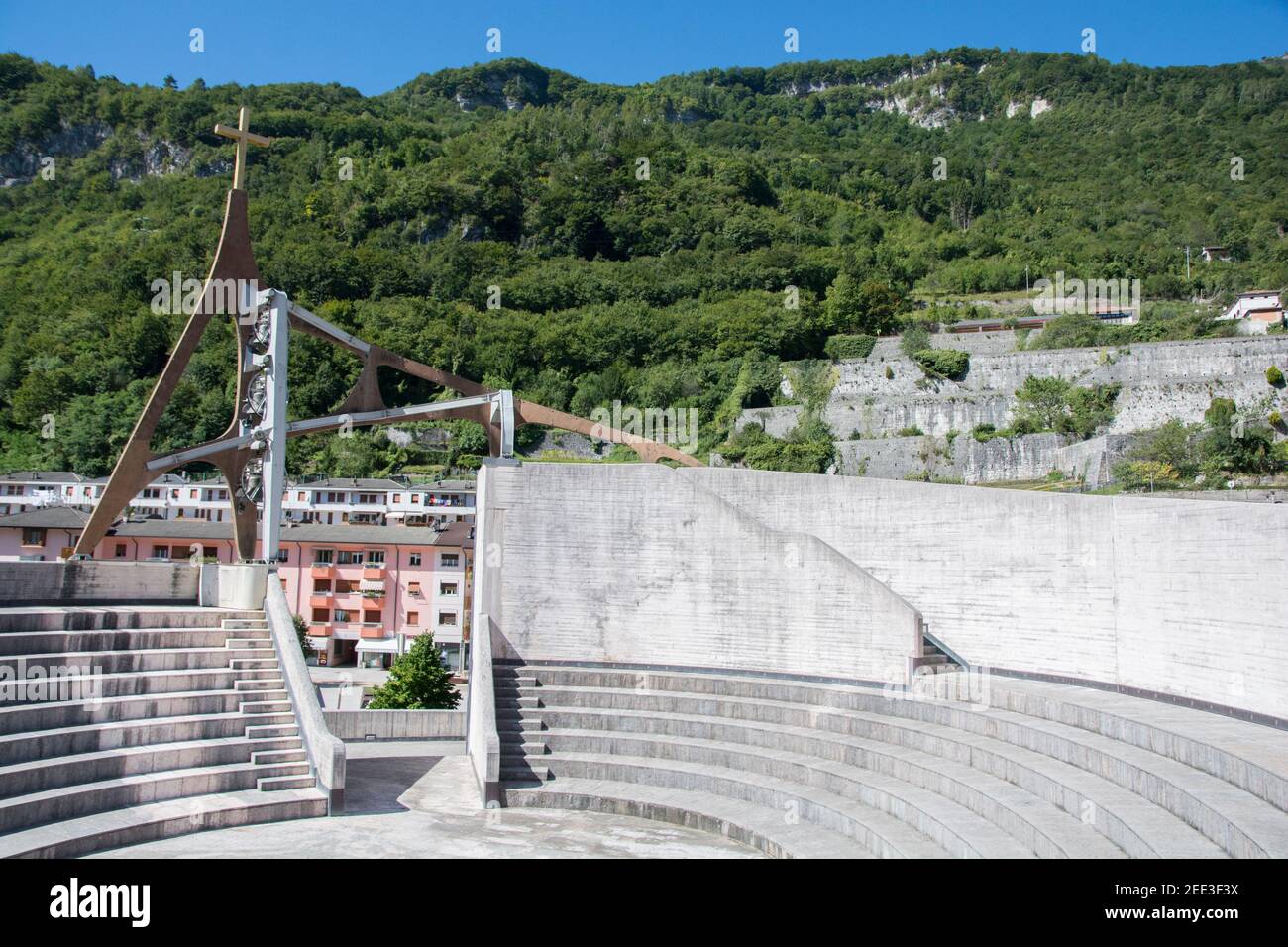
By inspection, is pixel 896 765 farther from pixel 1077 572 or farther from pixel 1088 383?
pixel 1088 383

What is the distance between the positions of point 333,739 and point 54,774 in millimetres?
2479

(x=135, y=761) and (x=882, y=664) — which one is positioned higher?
(x=882, y=664)

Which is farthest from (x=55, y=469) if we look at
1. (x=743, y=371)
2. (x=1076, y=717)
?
(x=1076, y=717)

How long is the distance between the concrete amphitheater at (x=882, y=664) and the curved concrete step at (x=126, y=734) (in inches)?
100

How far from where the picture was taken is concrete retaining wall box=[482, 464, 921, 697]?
13.6 metres

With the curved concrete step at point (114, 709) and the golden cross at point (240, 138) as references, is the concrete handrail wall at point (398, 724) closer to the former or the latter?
the curved concrete step at point (114, 709)

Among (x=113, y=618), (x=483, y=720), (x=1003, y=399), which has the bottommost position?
(x=483, y=720)

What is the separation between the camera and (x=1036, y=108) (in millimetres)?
106688

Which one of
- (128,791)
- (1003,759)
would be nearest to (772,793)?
(1003,759)

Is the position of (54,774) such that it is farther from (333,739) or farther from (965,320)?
(965,320)

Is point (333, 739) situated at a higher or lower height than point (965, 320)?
lower

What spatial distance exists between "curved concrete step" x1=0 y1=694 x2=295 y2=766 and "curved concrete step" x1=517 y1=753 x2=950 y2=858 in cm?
336

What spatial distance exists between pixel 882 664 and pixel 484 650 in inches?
189

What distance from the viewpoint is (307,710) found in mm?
11031
